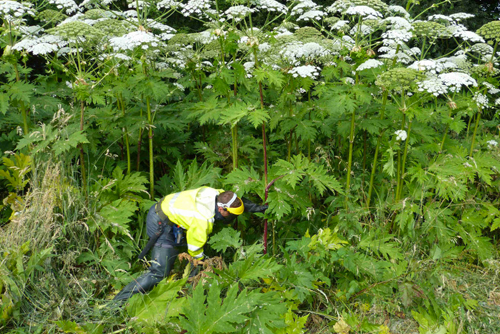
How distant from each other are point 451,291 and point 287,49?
250cm

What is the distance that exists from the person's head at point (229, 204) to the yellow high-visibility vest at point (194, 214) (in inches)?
2.8

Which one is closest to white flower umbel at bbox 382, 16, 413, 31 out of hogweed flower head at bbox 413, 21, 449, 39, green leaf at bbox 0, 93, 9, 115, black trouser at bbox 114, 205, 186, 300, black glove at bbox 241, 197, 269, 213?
hogweed flower head at bbox 413, 21, 449, 39

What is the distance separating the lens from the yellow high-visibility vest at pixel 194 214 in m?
2.97

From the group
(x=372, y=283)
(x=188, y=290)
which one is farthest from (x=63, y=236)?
(x=372, y=283)

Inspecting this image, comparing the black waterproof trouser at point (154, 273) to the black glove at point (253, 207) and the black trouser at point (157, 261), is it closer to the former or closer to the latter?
the black trouser at point (157, 261)

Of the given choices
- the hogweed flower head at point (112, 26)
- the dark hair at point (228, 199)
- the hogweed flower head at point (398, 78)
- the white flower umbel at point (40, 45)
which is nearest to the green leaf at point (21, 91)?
the white flower umbel at point (40, 45)

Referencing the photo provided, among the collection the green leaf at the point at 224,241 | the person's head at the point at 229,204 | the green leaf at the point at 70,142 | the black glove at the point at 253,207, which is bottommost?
the green leaf at the point at 224,241

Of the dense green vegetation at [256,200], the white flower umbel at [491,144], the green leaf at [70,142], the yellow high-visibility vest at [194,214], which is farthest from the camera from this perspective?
the white flower umbel at [491,144]

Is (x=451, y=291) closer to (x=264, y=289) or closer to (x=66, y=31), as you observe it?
(x=264, y=289)

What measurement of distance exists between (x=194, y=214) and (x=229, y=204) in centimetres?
29

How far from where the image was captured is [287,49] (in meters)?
3.34

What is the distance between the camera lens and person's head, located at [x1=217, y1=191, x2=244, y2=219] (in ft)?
9.77

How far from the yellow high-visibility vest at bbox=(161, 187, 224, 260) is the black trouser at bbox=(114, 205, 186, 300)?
0.58 feet

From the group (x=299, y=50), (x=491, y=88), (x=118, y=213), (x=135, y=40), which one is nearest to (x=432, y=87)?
(x=299, y=50)
